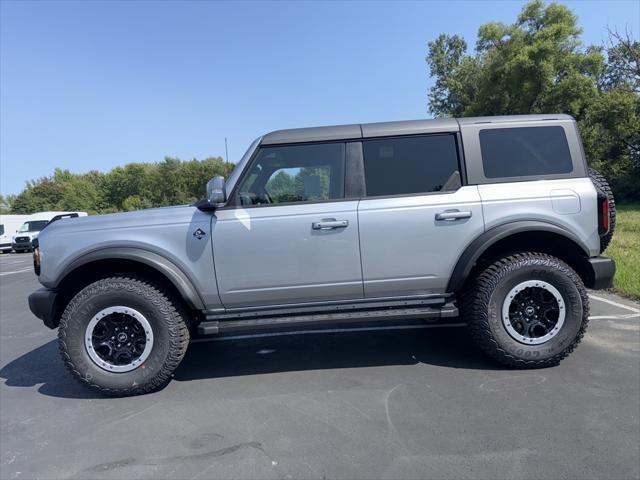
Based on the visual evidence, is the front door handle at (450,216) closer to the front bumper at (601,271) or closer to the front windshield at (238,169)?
the front bumper at (601,271)

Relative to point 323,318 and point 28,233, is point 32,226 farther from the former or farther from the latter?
point 323,318

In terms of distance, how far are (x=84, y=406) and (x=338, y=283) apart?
224 cm

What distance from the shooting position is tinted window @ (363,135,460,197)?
357cm

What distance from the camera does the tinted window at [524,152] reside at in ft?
11.8

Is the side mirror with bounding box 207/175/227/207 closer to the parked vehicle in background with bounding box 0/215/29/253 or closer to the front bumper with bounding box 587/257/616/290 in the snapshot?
the front bumper with bounding box 587/257/616/290

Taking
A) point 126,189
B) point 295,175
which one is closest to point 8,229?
point 295,175

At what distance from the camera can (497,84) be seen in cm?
2842

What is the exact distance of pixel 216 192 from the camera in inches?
133

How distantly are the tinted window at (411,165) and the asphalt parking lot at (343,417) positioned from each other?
1581 mm

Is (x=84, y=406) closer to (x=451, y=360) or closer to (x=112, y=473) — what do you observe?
(x=112, y=473)

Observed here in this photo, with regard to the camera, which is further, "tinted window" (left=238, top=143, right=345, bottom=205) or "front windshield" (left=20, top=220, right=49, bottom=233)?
"front windshield" (left=20, top=220, right=49, bottom=233)

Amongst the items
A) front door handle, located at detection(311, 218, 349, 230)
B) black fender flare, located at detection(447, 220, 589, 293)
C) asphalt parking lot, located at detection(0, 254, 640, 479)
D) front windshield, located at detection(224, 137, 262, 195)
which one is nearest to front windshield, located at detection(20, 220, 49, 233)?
asphalt parking lot, located at detection(0, 254, 640, 479)

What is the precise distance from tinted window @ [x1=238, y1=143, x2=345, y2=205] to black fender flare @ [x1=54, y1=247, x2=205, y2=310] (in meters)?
0.81

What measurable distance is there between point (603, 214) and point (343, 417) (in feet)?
8.98
